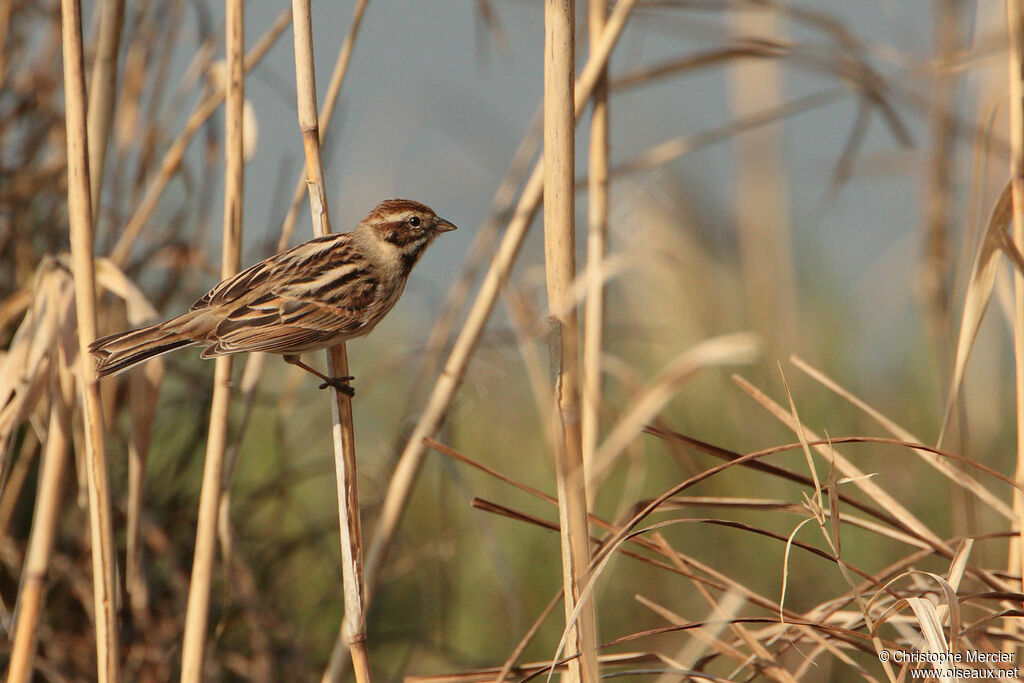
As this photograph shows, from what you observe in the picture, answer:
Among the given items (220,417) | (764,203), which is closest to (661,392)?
(220,417)

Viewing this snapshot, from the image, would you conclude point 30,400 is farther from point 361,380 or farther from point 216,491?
point 361,380

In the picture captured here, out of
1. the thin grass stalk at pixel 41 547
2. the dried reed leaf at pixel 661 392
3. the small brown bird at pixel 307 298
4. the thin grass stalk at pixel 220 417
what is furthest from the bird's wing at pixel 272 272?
the dried reed leaf at pixel 661 392

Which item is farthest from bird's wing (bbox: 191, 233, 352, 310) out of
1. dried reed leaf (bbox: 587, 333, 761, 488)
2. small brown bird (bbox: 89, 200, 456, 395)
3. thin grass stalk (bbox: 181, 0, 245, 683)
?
dried reed leaf (bbox: 587, 333, 761, 488)

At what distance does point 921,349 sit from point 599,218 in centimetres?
319

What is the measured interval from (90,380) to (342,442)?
0.53 meters

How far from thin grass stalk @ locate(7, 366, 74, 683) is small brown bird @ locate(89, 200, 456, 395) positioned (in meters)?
0.15

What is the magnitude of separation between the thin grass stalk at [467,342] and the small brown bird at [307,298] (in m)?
0.22

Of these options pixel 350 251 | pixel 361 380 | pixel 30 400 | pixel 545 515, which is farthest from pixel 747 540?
pixel 30 400

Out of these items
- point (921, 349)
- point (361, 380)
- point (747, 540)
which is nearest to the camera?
point (361, 380)

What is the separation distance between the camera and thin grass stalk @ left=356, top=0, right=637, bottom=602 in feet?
7.38

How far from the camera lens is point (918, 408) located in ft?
15.2

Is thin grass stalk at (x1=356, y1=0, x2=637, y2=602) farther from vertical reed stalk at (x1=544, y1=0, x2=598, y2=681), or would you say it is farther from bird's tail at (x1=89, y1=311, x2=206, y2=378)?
bird's tail at (x1=89, y1=311, x2=206, y2=378)

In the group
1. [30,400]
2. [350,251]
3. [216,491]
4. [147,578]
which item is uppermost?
[350,251]

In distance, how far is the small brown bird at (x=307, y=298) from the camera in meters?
2.52
